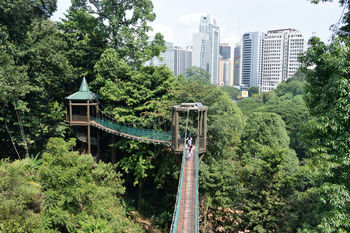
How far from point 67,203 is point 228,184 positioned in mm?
6455

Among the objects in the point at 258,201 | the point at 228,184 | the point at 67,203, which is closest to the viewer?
the point at 67,203

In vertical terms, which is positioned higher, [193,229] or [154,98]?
[154,98]

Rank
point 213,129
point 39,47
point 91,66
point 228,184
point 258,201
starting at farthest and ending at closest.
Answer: point 91,66, point 39,47, point 213,129, point 228,184, point 258,201

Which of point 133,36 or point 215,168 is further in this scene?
point 133,36

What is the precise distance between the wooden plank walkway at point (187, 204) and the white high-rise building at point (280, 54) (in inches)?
3314

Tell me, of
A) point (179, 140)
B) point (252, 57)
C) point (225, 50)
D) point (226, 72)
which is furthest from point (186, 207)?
point (225, 50)

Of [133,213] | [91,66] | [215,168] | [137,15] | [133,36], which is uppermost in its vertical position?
[137,15]

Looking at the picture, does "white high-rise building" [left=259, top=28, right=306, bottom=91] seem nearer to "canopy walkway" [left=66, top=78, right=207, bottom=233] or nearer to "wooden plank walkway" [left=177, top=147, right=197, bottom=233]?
"canopy walkway" [left=66, top=78, right=207, bottom=233]

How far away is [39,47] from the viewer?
41.4ft

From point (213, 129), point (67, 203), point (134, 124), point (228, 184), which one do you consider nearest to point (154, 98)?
point (134, 124)

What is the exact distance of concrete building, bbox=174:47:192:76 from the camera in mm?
117125

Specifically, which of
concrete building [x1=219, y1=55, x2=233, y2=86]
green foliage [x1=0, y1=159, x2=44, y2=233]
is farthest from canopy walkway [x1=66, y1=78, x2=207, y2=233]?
concrete building [x1=219, y1=55, x2=233, y2=86]

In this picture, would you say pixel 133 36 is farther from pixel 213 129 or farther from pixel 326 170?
pixel 326 170

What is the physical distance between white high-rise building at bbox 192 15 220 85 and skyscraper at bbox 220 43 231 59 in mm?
14811
